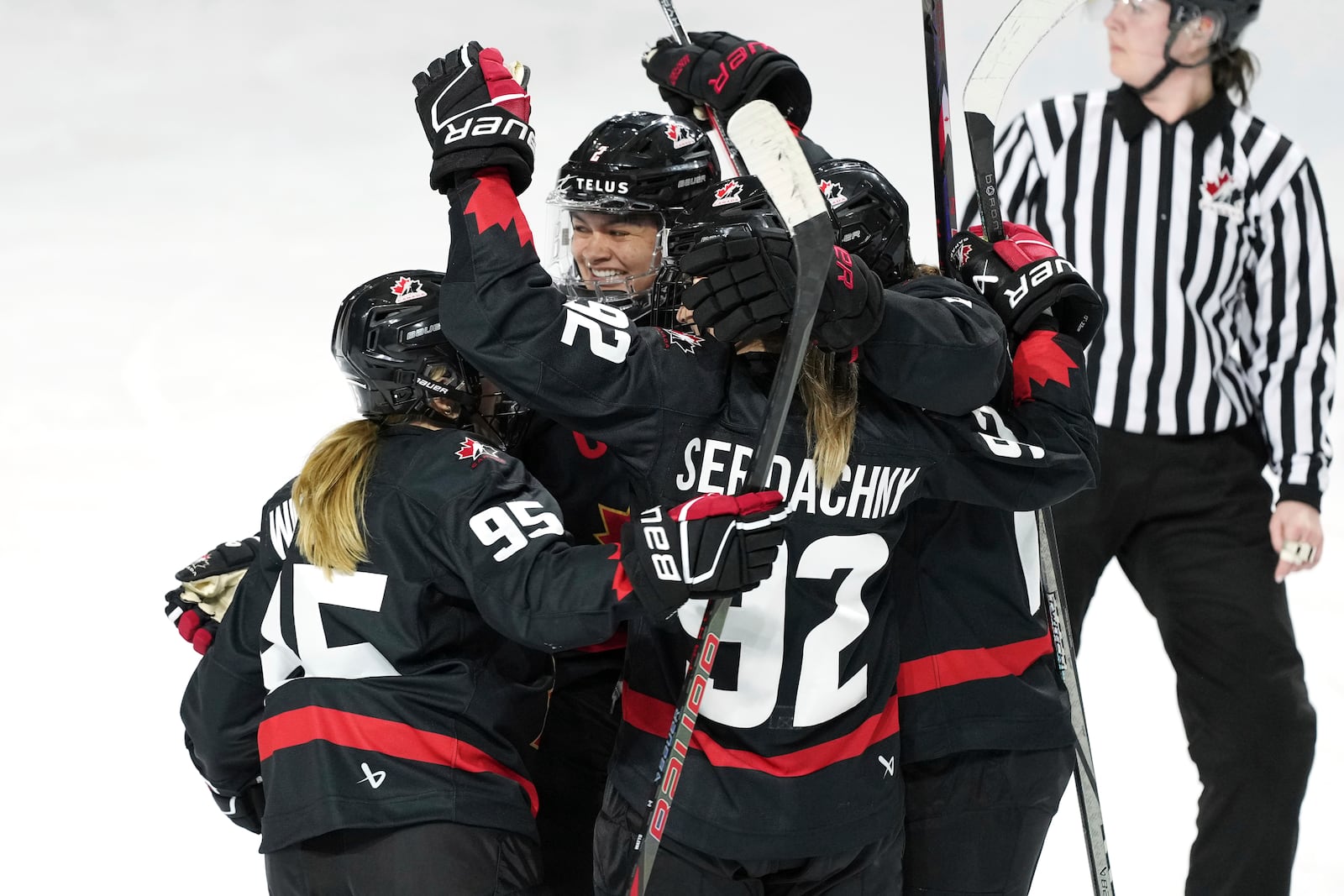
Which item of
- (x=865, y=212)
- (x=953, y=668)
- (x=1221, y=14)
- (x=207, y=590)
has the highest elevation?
(x=1221, y=14)

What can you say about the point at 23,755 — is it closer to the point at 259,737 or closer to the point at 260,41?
the point at 259,737

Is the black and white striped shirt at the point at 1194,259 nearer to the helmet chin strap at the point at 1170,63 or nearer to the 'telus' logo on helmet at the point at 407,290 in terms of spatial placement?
the helmet chin strap at the point at 1170,63

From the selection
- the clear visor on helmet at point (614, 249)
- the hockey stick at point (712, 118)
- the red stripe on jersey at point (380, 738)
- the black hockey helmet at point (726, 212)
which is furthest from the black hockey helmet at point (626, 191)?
the red stripe on jersey at point (380, 738)

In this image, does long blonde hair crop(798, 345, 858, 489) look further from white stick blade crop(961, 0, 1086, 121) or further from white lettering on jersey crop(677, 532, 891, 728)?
white stick blade crop(961, 0, 1086, 121)

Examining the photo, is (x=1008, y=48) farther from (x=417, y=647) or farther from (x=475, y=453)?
(x=417, y=647)

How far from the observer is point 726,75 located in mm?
2525

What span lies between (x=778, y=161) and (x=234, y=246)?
13.2 feet

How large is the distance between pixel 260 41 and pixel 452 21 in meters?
0.80

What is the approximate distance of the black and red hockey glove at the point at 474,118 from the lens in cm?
162

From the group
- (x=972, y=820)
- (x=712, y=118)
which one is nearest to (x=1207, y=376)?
(x=712, y=118)

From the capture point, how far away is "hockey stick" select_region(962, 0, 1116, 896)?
2051 mm

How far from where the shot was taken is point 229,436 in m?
4.37

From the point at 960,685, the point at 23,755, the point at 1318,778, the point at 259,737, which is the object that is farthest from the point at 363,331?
the point at 1318,778

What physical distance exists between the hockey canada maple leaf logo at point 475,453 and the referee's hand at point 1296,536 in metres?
1.51
